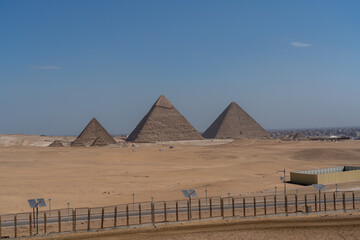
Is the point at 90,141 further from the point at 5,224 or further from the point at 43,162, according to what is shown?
the point at 5,224

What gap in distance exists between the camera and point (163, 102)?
135 meters

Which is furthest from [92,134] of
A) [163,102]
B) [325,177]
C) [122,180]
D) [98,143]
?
[325,177]

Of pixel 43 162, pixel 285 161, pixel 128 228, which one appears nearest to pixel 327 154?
pixel 285 161

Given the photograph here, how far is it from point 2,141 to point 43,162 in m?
61.7

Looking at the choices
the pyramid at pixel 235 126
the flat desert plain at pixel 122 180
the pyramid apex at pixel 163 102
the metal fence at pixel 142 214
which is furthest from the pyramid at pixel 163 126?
the metal fence at pixel 142 214

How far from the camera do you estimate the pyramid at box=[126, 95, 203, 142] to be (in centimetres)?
12512

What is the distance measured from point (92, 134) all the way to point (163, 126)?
121 ft

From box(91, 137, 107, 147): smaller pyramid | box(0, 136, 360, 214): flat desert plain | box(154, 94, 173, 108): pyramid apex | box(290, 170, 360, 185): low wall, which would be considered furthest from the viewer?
box(154, 94, 173, 108): pyramid apex

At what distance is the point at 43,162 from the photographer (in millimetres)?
51844

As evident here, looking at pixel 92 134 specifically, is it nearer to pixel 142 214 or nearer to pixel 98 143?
pixel 98 143

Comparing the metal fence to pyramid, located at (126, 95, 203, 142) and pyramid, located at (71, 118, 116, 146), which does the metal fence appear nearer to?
pyramid, located at (71, 118, 116, 146)

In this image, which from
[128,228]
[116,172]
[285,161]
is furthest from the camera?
[285,161]

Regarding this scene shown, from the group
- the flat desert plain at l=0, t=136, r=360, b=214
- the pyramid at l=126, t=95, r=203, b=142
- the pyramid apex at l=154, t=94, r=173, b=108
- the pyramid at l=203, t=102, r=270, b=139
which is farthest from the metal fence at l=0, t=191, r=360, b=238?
the pyramid at l=203, t=102, r=270, b=139

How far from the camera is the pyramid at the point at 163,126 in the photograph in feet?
411
